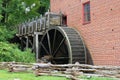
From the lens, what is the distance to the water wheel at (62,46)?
18.1 meters

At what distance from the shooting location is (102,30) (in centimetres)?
1692

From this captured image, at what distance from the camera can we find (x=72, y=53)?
17953 millimetres

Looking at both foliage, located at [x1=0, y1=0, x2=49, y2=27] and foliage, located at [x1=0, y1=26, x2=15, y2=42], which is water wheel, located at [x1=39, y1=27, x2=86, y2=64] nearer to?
foliage, located at [x1=0, y1=26, x2=15, y2=42]

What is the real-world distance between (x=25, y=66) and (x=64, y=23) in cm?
610

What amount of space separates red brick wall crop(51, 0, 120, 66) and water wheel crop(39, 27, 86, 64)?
53cm

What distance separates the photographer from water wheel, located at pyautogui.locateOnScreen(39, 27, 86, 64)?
59.5 feet

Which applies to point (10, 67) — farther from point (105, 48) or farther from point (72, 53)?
point (105, 48)

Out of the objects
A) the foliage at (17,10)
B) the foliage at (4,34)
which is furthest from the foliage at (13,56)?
the foliage at (17,10)

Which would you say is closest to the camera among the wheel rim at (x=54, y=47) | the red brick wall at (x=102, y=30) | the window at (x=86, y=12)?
the red brick wall at (x=102, y=30)

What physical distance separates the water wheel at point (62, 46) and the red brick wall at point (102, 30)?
0.53m

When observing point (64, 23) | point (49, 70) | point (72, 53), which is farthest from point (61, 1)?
point (49, 70)

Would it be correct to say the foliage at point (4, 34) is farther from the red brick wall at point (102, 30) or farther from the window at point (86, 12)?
the window at point (86, 12)


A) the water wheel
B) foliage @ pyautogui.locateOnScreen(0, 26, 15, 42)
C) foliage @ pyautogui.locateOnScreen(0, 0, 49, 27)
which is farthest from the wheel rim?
foliage @ pyautogui.locateOnScreen(0, 0, 49, 27)

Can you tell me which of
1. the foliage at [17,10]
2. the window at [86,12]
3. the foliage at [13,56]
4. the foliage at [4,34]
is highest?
the foliage at [17,10]
